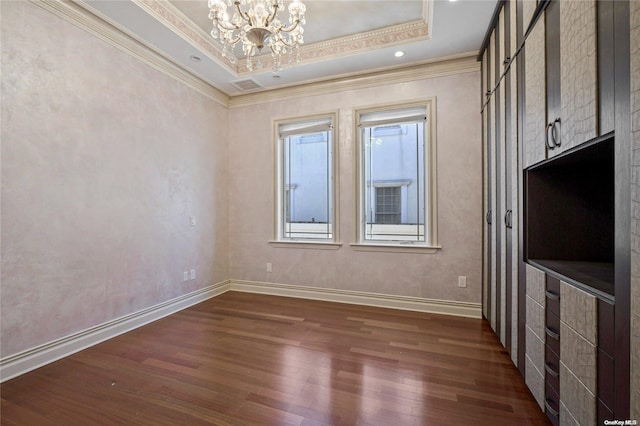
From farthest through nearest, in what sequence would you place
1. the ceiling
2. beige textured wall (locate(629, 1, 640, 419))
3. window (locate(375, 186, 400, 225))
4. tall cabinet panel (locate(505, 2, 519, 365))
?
window (locate(375, 186, 400, 225))
the ceiling
tall cabinet panel (locate(505, 2, 519, 365))
beige textured wall (locate(629, 1, 640, 419))

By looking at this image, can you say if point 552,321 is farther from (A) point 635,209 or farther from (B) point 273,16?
(B) point 273,16

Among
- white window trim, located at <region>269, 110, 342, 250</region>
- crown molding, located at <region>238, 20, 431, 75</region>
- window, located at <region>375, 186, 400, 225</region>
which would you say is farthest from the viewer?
white window trim, located at <region>269, 110, 342, 250</region>

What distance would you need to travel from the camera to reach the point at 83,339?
252cm

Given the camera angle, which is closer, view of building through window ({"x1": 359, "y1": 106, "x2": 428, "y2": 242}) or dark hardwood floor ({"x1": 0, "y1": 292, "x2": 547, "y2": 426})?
dark hardwood floor ({"x1": 0, "y1": 292, "x2": 547, "y2": 426})

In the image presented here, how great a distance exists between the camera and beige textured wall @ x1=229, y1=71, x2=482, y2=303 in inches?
128

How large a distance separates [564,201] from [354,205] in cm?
221

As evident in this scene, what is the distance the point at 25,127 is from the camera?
2.14 m

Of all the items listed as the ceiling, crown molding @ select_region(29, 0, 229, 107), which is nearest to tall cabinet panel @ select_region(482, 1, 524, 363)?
the ceiling

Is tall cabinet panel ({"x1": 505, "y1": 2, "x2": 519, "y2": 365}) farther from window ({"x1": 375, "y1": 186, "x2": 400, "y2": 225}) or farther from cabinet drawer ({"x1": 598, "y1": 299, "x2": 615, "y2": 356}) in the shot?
window ({"x1": 375, "y1": 186, "x2": 400, "y2": 225})

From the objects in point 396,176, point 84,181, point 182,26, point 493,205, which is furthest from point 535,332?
point 182,26

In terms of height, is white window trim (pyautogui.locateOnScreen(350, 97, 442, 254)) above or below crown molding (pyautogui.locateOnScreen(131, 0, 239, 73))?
below

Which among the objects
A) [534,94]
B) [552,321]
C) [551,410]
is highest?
[534,94]

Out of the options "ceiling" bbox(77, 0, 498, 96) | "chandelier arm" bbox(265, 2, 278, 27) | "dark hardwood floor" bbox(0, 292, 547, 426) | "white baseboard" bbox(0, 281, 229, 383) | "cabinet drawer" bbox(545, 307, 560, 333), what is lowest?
"dark hardwood floor" bbox(0, 292, 547, 426)

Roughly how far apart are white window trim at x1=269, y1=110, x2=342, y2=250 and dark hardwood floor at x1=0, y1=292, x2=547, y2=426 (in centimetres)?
113
